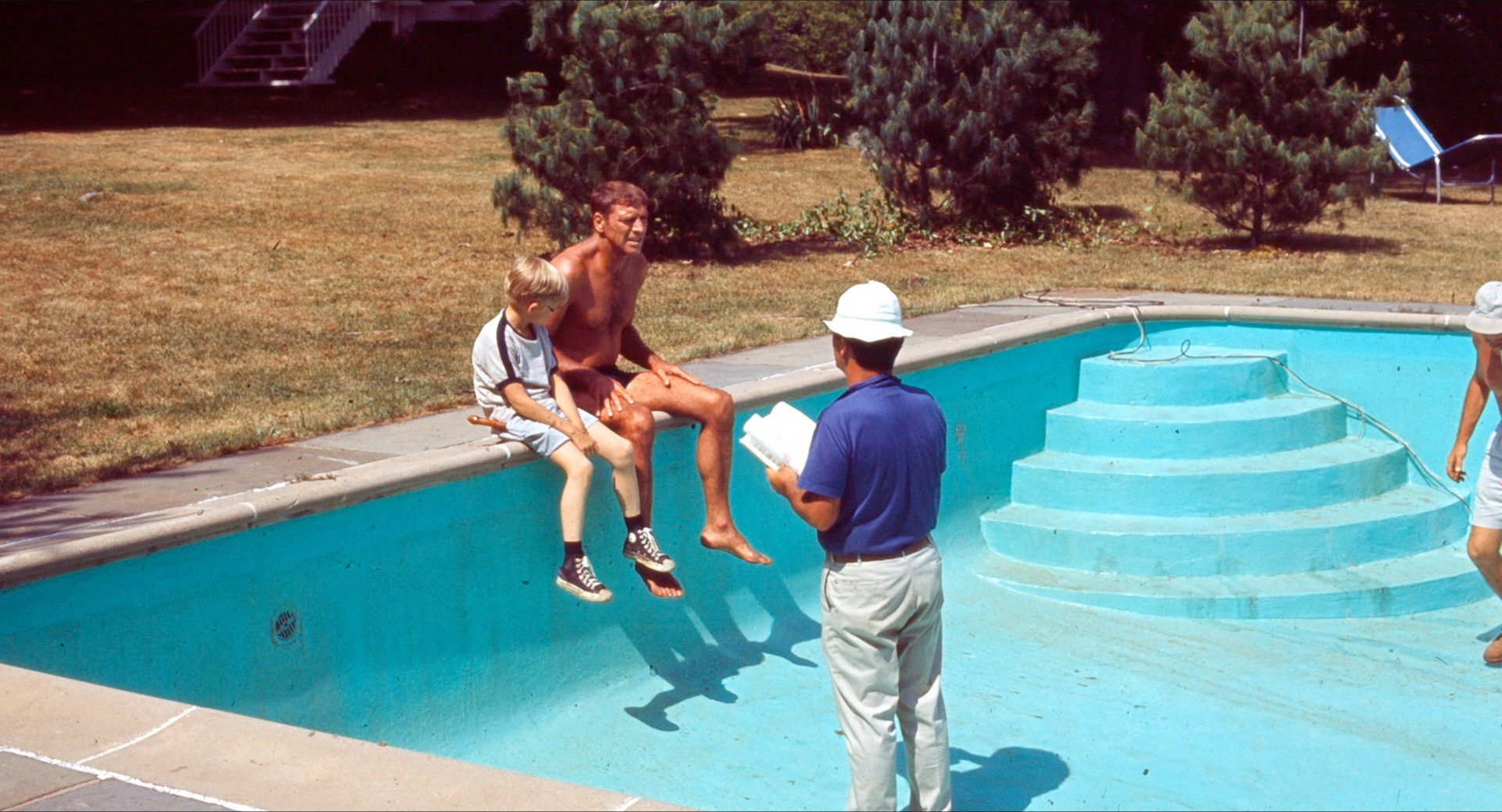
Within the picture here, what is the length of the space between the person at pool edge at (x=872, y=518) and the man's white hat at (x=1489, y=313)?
3.47 meters

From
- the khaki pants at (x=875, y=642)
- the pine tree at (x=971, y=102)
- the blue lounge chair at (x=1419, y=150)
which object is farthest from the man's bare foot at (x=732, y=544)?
the blue lounge chair at (x=1419, y=150)

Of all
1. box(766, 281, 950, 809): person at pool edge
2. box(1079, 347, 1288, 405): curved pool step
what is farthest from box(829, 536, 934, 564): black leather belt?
box(1079, 347, 1288, 405): curved pool step

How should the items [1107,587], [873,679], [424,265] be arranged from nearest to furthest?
1. [873,679]
2. [1107,587]
3. [424,265]

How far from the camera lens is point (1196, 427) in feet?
30.7

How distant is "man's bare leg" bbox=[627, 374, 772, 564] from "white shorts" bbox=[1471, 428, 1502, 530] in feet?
10.9

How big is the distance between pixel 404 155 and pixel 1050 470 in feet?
40.3

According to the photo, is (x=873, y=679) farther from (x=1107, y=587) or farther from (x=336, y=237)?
(x=336, y=237)

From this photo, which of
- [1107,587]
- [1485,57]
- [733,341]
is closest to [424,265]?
[733,341]

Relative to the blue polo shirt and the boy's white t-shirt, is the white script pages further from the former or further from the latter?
the boy's white t-shirt

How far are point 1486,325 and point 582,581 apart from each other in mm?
4034

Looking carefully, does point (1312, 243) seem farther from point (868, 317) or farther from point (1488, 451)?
point (868, 317)

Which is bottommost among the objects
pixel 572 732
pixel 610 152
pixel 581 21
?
pixel 572 732

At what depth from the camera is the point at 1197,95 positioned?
15305 millimetres

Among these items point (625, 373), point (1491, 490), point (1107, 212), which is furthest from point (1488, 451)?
point (1107, 212)
